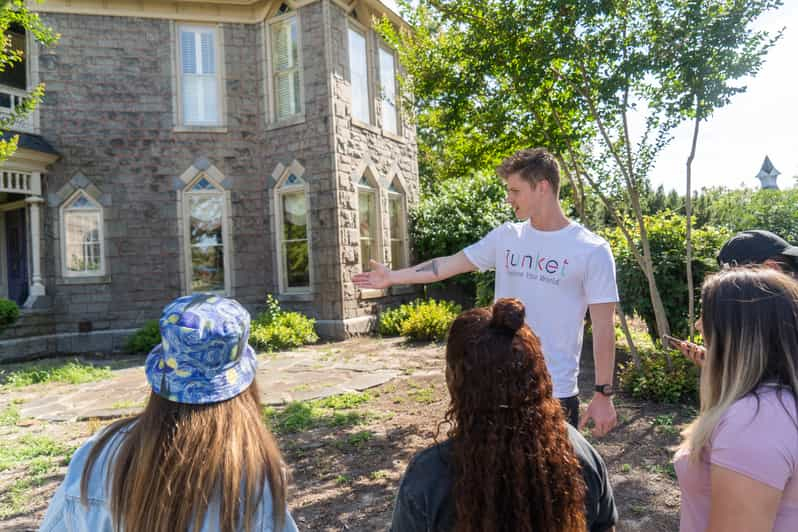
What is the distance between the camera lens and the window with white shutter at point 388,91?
11.9 metres

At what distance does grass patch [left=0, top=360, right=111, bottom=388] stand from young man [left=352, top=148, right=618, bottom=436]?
6.94 m

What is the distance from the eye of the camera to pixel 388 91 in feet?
39.8

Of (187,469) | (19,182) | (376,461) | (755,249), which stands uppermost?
(19,182)

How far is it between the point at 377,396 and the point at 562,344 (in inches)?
143

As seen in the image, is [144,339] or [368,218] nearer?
[144,339]

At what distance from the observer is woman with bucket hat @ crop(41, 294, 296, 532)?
120 centimetres

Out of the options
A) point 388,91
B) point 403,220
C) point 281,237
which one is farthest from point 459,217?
point 281,237

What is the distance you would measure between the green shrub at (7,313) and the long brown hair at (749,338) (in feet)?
34.4

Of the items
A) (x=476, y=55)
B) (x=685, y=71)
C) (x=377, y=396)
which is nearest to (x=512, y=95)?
(x=476, y=55)

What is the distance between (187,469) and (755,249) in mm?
2541

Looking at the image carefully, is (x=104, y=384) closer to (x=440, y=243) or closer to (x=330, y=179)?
(x=330, y=179)

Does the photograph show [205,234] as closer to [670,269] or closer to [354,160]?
[354,160]

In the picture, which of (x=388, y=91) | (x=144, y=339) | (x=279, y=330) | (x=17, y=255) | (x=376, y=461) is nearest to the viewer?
(x=376, y=461)

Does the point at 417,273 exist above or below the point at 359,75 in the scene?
below
